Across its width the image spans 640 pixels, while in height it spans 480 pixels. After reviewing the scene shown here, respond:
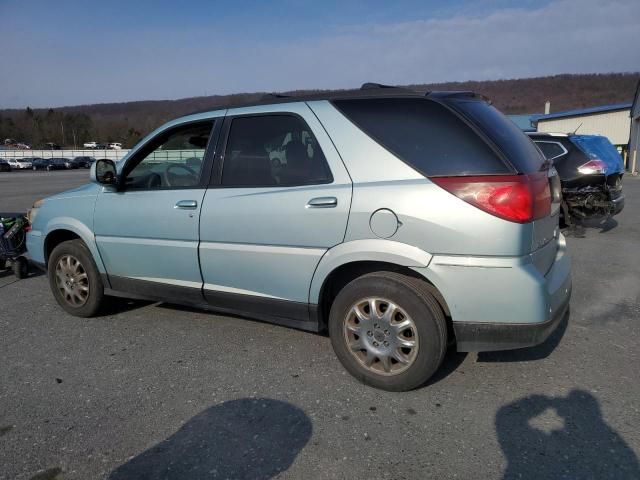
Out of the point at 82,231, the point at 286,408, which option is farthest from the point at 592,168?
the point at 82,231

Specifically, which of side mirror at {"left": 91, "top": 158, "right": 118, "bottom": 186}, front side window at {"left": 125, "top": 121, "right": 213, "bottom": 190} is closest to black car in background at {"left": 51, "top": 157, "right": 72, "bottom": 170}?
side mirror at {"left": 91, "top": 158, "right": 118, "bottom": 186}

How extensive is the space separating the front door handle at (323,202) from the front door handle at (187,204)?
0.98m

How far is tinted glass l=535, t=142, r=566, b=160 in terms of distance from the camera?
8.27 m

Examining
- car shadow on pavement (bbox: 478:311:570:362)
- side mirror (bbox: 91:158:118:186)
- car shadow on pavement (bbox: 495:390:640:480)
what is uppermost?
side mirror (bbox: 91:158:118:186)

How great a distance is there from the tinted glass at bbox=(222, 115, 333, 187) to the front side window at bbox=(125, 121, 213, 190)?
303 mm

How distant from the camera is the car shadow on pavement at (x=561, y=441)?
2.40 meters

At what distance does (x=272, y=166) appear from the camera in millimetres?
3500

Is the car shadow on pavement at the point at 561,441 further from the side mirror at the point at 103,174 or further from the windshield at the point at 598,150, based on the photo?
the windshield at the point at 598,150

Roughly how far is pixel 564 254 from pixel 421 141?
4.67ft

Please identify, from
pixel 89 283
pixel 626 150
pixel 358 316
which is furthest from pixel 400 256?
pixel 626 150

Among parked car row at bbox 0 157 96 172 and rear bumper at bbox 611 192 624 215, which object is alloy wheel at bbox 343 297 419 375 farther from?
parked car row at bbox 0 157 96 172

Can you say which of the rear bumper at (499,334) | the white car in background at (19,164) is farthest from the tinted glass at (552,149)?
the white car in background at (19,164)

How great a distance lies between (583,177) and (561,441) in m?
6.49

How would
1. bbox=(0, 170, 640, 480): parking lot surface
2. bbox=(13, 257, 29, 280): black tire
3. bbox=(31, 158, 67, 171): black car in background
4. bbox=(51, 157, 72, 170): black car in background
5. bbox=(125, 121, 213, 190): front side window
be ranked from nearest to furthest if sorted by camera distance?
1. bbox=(0, 170, 640, 480): parking lot surface
2. bbox=(125, 121, 213, 190): front side window
3. bbox=(13, 257, 29, 280): black tire
4. bbox=(31, 158, 67, 171): black car in background
5. bbox=(51, 157, 72, 170): black car in background
